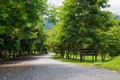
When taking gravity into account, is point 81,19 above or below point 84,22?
above

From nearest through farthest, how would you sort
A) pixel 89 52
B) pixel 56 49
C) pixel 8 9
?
pixel 8 9, pixel 89 52, pixel 56 49

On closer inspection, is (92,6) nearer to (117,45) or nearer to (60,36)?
(60,36)

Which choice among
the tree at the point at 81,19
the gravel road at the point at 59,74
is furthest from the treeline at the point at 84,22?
the gravel road at the point at 59,74

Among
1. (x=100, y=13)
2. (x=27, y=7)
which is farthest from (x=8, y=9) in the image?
(x=100, y=13)

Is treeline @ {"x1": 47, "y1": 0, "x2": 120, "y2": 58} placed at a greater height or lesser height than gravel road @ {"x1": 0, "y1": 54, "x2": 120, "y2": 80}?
greater

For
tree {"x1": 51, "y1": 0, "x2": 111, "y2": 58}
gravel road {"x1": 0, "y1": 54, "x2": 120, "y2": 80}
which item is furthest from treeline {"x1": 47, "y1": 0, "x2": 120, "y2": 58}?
gravel road {"x1": 0, "y1": 54, "x2": 120, "y2": 80}

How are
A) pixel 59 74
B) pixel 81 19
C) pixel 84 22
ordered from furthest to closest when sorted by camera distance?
pixel 84 22 < pixel 81 19 < pixel 59 74

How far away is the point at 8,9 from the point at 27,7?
74.8 inches

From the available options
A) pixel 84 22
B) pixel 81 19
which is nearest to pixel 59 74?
pixel 81 19

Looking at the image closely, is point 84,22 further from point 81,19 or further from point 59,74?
point 59,74

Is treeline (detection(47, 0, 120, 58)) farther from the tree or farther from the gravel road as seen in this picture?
the gravel road

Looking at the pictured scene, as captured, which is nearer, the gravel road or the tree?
the gravel road

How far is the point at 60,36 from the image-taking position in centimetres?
5191

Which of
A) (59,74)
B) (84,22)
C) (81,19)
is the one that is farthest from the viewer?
(84,22)
